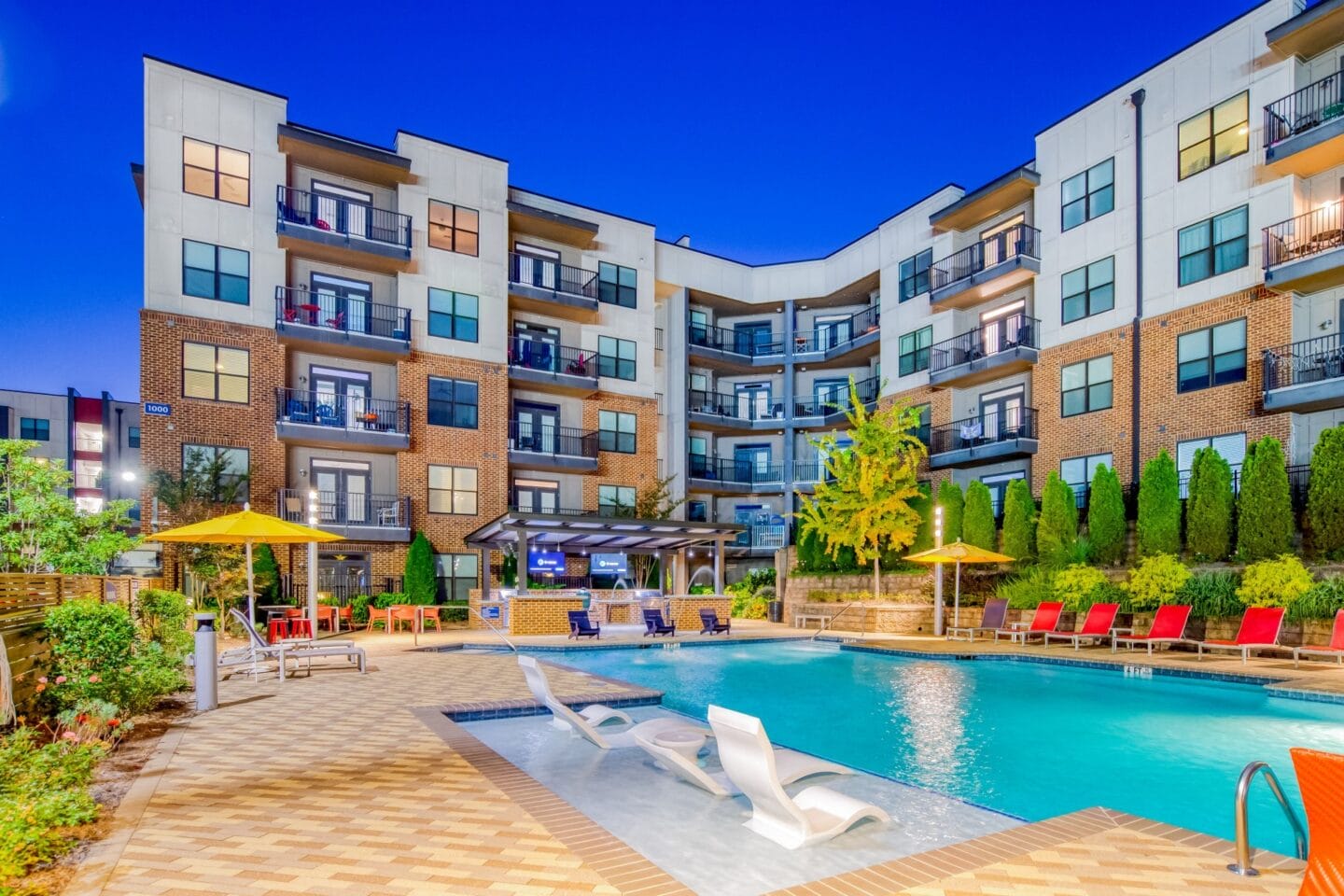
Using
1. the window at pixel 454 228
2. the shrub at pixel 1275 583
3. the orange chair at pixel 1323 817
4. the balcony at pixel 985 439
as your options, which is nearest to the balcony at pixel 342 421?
the window at pixel 454 228

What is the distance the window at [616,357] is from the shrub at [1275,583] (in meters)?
20.6

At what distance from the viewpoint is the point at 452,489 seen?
26.5 m

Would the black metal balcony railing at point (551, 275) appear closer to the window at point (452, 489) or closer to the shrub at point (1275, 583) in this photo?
the window at point (452, 489)

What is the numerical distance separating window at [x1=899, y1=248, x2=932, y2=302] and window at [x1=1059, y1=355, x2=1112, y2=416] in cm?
698

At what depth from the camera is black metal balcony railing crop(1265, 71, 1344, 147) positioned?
18500 millimetres

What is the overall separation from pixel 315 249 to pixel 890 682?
20.3 metres

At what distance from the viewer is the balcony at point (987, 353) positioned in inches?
1002

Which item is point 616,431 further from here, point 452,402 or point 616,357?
point 452,402

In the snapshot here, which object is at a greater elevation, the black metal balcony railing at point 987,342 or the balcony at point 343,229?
the balcony at point 343,229

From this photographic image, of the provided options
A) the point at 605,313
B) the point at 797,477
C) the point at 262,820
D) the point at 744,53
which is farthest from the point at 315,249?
the point at 744,53

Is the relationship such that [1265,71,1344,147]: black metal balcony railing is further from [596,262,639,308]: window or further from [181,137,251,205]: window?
[181,137,251,205]: window

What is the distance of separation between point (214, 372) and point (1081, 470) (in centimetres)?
2418

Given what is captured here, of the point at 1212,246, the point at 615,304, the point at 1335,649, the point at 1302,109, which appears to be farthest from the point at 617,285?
the point at 1335,649

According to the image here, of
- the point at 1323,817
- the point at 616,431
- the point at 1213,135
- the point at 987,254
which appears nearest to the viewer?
the point at 1323,817
